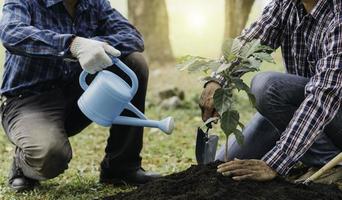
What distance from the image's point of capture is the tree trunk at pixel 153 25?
923 cm

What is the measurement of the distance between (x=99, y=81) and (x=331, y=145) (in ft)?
4.49

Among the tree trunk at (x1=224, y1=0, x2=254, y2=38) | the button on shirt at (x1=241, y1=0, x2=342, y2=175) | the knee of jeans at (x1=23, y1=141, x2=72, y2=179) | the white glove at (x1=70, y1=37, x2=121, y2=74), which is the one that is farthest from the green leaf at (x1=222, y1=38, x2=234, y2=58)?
the tree trunk at (x1=224, y1=0, x2=254, y2=38)

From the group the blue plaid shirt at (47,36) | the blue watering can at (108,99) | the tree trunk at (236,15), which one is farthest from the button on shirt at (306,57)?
the tree trunk at (236,15)

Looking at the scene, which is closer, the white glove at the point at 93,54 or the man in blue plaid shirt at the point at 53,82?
the white glove at the point at 93,54

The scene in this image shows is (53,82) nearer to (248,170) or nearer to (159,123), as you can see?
(159,123)

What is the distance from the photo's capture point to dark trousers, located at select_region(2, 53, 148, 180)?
326 centimetres

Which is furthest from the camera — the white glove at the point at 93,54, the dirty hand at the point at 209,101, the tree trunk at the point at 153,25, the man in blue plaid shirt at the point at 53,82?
the tree trunk at the point at 153,25

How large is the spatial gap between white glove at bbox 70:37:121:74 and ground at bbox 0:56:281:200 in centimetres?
78

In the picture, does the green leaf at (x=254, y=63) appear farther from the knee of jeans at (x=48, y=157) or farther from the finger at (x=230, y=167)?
the knee of jeans at (x=48, y=157)

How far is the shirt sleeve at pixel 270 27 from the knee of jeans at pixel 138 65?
1.92 ft

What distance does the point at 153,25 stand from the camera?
31.2 ft

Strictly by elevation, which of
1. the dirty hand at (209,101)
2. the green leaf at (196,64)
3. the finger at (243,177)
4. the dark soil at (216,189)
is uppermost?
the green leaf at (196,64)

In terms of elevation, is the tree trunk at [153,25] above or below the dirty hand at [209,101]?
below

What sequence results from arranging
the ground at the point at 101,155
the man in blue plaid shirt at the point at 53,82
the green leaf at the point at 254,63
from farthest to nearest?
the ground at the point at 101,155 → the man in blue plaid shirt at the point at 53,82 → the green leaf at the point at 254,63
